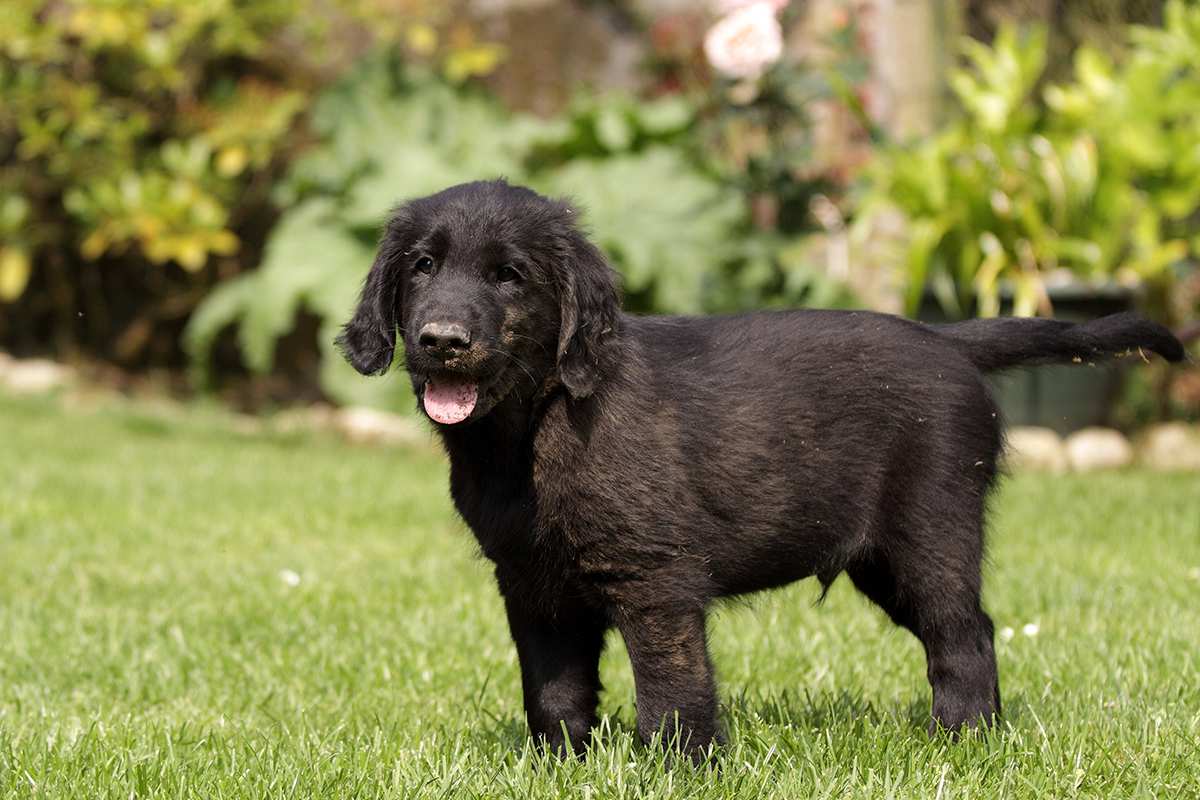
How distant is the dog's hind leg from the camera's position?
3016 mm

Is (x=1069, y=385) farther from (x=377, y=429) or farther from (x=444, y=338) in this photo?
(x=444, y=338)

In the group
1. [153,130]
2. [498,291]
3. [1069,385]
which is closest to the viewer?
[498,291]

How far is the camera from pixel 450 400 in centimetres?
255

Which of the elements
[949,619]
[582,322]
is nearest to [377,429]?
[949,619]

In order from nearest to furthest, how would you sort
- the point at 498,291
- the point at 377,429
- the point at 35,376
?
the point at 498,291 < the point at 377,429 < the point at 35,376

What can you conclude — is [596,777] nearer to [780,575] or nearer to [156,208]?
[780,575]

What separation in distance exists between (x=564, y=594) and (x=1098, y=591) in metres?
2.31

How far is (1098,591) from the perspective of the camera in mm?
Answer: 4441

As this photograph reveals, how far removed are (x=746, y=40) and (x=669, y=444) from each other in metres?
4.70

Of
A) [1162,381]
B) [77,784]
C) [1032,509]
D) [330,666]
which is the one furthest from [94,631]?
[1162,381]

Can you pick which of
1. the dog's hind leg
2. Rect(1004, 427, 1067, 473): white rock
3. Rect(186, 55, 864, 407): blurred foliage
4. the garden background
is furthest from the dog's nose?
Rect(1004, 427, 1067, 473): white rock

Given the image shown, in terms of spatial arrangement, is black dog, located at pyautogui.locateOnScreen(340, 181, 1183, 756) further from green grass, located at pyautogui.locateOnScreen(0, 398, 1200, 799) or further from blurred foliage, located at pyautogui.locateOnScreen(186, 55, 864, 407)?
blurred foliage, located at pyautogui.locateOnScreen(186, 55, 864, 407)

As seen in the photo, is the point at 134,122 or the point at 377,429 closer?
the point at 377,429

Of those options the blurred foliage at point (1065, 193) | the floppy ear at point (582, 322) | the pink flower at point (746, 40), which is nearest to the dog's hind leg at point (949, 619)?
the floppy ear at point (582, 322)
